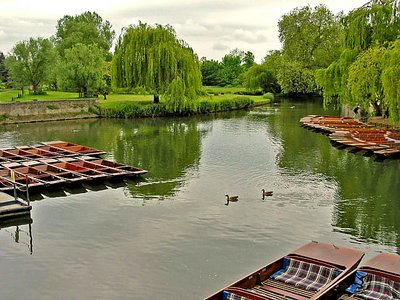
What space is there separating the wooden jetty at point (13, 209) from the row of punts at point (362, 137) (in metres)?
17.8

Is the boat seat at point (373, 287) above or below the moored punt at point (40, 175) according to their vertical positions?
below

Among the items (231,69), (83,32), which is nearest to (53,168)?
(83,32)

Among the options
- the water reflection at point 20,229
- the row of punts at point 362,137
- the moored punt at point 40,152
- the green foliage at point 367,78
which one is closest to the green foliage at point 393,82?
the row of punts at point 362,137

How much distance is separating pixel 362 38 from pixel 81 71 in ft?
87.5

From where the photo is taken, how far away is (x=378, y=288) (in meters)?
9.80

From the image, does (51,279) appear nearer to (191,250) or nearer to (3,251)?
(3,251)

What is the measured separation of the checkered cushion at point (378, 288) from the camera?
9590 mm

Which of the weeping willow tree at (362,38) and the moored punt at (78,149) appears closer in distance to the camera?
the moored punt at (78,149)

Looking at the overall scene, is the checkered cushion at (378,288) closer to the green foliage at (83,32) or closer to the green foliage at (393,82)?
the green foliage at (393,82)

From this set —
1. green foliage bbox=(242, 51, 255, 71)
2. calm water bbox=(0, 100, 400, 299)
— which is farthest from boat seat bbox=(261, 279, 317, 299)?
green foliage bbox=(242, 51, 255, 71)

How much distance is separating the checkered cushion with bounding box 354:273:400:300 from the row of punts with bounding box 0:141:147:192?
39.8 feet

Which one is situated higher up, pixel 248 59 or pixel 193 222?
pixel 248 59

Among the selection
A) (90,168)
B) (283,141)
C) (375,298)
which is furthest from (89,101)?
(375,298)

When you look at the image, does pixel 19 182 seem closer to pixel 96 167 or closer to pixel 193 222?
pixel 96 167
